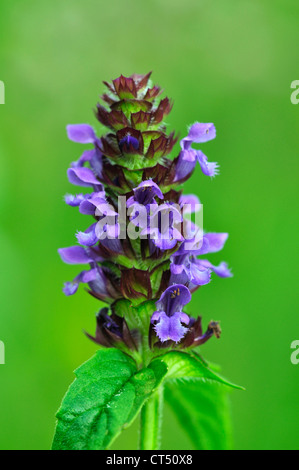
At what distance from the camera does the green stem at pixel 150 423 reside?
3.72 meters

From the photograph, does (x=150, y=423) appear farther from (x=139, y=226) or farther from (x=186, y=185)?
(x=186, y=185)

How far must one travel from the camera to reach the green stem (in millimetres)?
3717

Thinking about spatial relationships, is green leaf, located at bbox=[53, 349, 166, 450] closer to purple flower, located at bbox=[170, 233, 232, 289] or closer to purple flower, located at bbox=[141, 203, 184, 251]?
purple flower, located at bbox=[170, 233, 232, 289]

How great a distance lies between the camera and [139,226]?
3.40 metres

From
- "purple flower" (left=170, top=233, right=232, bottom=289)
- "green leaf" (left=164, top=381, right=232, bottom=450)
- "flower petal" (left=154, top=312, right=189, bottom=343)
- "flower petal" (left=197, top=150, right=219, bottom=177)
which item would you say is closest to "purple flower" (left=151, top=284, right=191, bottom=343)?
"flower petal" (left=154, top=312, right=189, bottom=343)

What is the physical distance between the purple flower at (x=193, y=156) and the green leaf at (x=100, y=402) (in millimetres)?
1297

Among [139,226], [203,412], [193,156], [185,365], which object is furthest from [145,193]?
[203,412]

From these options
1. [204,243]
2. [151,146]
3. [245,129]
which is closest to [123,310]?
[204,243]

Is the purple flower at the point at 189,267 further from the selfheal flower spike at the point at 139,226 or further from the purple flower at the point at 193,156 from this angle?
the purple flower at the point at 193,156

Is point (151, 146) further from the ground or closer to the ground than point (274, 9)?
closer to the ground

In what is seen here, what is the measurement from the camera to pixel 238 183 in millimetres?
7926

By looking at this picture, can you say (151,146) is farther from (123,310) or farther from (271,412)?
(271,412)

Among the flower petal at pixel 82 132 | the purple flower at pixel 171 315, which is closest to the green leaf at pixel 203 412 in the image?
the purple flower at pixel 171 315

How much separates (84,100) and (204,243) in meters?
5.45
